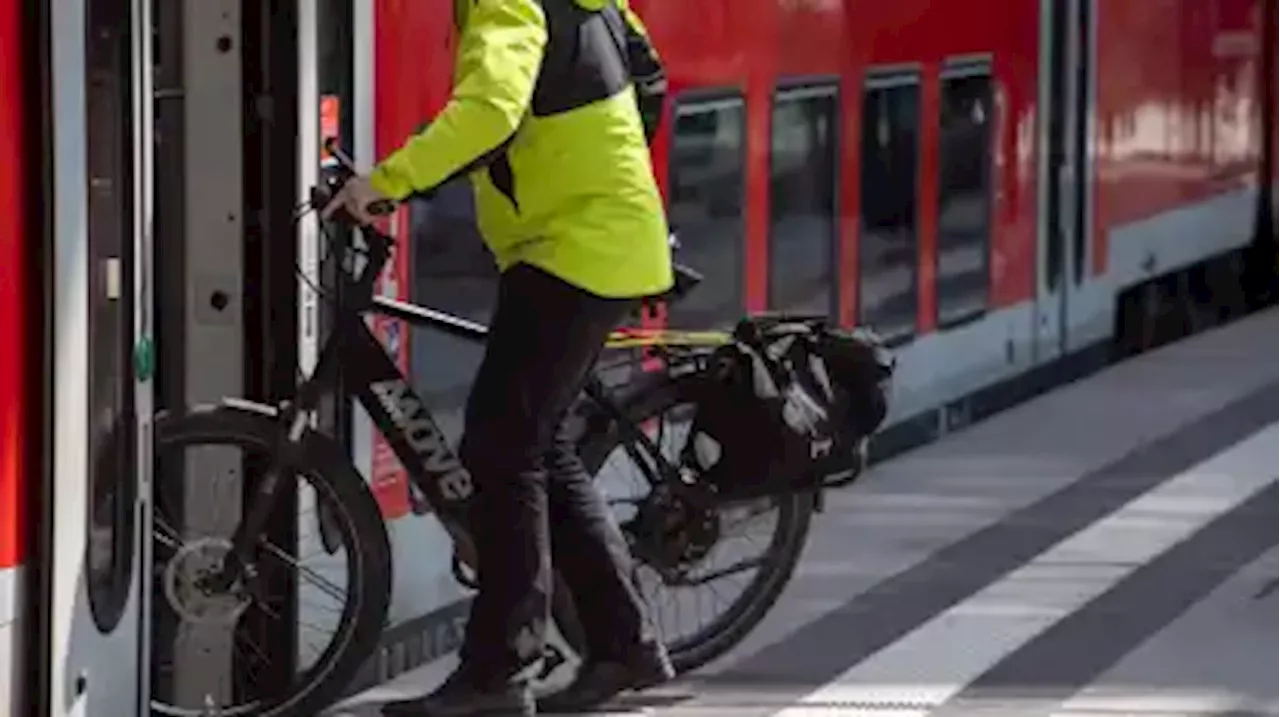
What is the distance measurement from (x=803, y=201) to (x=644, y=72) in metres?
3.39

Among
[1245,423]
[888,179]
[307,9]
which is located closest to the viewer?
[307,9]

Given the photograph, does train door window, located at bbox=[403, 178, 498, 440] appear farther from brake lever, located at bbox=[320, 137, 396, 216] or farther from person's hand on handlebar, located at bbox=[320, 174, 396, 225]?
person's hand on handlebar, located at bbox=[320, 174, 396, 225]

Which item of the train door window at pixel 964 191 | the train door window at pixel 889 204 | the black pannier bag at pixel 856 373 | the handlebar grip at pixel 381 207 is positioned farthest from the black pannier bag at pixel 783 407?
the train door window at pixel 964 191

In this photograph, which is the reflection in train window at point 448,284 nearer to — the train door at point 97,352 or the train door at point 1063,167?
the train door at point 97,352

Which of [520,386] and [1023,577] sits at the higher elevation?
[520,386]

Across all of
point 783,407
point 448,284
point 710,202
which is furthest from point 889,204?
point 783,407

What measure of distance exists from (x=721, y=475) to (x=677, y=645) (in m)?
0.40

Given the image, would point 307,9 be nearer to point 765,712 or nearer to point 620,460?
point 620,460

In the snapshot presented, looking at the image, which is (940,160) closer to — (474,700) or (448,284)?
(448,284)

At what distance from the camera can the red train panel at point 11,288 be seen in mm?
5457

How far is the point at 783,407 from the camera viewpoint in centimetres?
737

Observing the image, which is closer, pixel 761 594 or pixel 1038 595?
pixel 761 594

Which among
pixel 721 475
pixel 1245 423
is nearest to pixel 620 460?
pixel 721 475

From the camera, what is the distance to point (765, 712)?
7355mm
